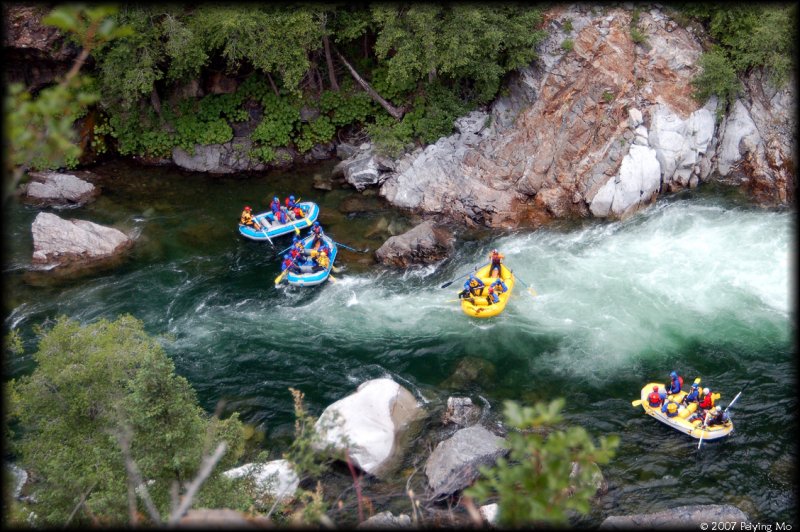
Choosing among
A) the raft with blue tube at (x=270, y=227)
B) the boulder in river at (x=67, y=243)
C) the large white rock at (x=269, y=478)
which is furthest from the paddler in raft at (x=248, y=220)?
the large white rock at (x=269, y=478)

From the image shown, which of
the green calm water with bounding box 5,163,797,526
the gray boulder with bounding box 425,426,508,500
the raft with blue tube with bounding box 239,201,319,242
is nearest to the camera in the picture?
the gray boulder with bounding box 425,426,508,500

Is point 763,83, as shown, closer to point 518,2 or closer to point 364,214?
point 518,2

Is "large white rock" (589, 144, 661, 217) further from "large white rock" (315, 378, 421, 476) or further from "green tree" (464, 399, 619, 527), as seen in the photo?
"green tree" (464, 399, 619, 527)

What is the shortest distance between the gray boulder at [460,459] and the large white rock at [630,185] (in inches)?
365

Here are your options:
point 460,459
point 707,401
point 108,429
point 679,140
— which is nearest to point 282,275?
point 108,429

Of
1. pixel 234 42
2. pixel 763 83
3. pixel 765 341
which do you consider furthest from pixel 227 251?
pixel 763 83

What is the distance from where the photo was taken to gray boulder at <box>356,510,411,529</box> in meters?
8.93

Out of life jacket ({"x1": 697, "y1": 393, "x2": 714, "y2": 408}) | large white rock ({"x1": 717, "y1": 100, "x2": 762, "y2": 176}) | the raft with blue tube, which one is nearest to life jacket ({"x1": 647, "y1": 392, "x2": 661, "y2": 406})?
life jacket ({"x1": 697, "y1": 393, "x2": 714, "y2": 408})

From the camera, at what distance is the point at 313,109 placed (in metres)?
22.4

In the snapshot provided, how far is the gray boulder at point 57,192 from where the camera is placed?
66.4 feet

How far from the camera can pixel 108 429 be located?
31.4 feet

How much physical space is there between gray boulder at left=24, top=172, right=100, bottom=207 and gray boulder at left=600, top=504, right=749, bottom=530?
63.4 feet

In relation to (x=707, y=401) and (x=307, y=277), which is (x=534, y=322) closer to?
(x=707, y=401)

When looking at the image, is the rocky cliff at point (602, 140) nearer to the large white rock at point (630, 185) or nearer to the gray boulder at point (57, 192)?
the large white rock at point (630, 185)
